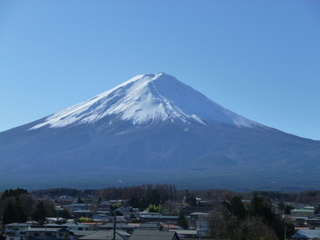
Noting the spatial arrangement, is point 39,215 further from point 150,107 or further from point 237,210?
point 150,107

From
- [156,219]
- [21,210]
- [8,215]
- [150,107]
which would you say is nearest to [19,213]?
[21,210]

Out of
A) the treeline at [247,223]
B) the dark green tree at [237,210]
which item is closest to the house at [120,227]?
the treeline at [247,223]

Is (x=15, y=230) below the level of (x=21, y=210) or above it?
below

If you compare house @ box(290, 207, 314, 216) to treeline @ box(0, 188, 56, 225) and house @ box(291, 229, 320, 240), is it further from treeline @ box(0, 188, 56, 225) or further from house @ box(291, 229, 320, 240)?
treeline @ box(0, 188, 56, 225)

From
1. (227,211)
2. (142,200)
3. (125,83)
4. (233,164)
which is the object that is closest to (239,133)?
(233,164)

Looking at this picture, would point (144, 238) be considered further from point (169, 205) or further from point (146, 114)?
point (146, 114)

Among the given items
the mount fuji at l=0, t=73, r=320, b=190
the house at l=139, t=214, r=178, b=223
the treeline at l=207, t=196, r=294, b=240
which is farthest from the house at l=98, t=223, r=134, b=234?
the mount fuji at l=0, t=73, r=320, b=190
